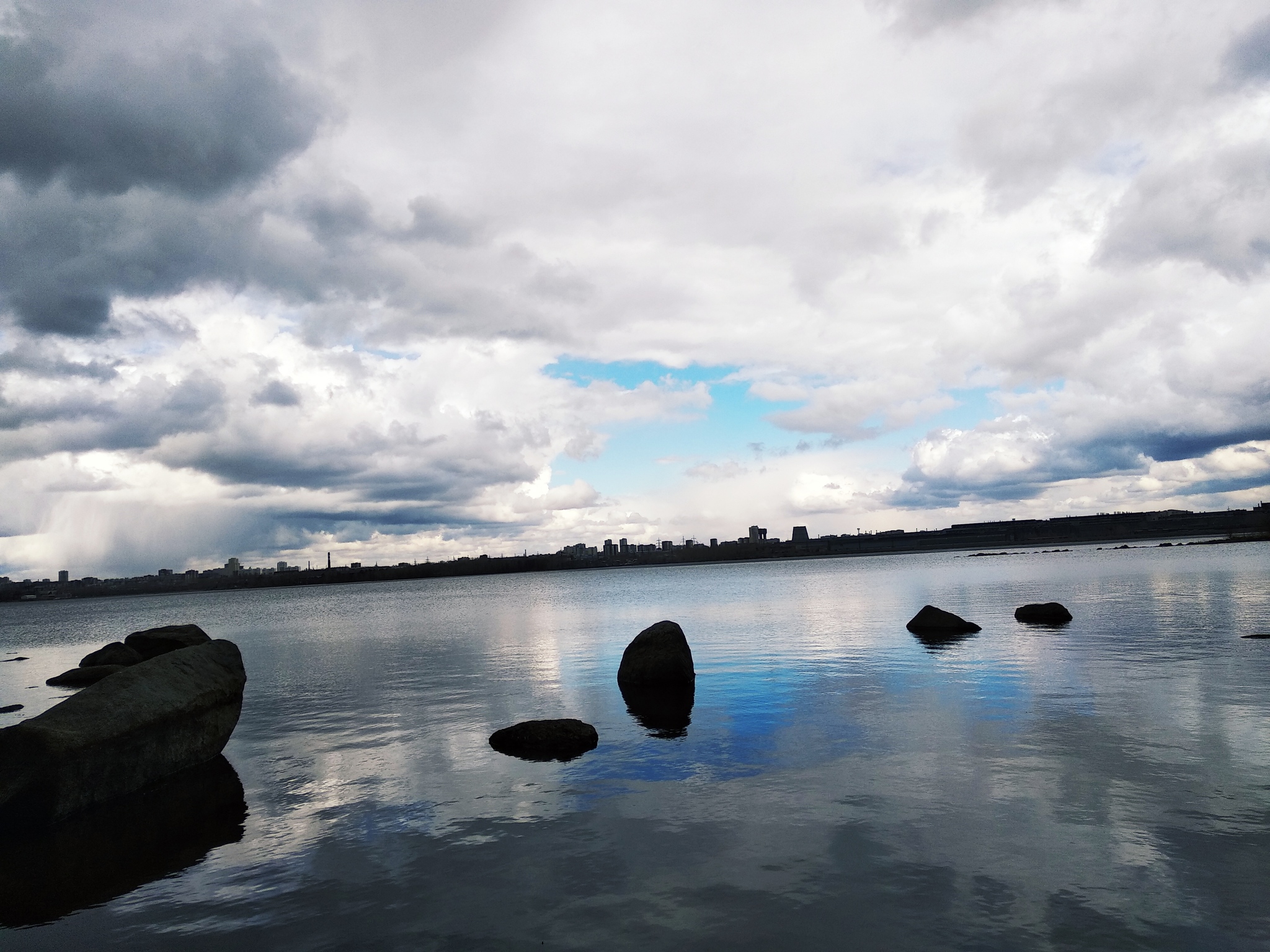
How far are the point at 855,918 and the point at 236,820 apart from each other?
1046cm

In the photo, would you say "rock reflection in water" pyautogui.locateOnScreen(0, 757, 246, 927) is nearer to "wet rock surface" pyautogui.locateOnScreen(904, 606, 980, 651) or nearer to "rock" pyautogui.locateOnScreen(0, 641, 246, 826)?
"rock" pyautogui.locateOnScreen(0, 641, 246, 826)

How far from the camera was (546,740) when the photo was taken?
16547 millimetres

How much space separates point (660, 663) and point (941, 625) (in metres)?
18.2

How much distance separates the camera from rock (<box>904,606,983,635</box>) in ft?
117

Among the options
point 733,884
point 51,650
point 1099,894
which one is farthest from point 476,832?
point 51,650

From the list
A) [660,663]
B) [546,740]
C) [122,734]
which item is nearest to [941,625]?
[660,663]

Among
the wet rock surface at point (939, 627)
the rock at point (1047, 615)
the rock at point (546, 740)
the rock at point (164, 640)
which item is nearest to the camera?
the rock at point (546, 740)

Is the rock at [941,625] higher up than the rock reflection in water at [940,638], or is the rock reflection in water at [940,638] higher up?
the rock at [941,625]

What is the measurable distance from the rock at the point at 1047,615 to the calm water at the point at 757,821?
9651 mm

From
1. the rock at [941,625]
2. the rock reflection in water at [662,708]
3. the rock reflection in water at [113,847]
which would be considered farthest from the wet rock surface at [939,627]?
the rock reflection in water at [113,847]

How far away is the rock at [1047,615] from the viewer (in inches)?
1492

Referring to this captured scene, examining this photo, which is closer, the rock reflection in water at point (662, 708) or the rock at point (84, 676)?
the rock reflection in water at point (662, 708)

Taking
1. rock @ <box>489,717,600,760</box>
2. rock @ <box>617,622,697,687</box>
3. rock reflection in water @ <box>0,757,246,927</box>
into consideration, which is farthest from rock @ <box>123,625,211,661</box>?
rock @ <box>489,717,600,760</box>

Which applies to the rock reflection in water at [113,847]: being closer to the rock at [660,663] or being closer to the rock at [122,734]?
the rock at [122,734]
